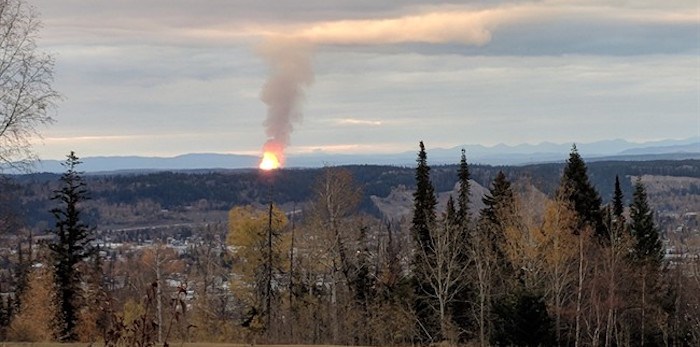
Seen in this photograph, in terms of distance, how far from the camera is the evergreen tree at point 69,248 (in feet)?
127

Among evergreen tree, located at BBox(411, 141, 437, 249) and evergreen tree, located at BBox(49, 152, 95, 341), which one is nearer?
evergreen tree, located at BBox(49, 152, 95, 341)

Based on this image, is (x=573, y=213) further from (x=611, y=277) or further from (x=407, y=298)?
(x=407, y=298)

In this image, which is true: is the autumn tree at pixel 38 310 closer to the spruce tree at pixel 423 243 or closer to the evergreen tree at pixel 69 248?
the evergreen tree at pixel 69 248

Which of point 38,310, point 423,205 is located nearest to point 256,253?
point 423,205

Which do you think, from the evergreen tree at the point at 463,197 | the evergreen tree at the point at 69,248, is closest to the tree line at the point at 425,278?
the evergreen tree at the point at 69,248

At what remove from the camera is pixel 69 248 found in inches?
1581

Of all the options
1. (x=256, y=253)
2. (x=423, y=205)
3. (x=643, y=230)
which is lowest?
(x=256, y=253)

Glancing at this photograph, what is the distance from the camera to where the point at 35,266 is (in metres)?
53.0

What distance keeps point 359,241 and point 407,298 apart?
4.74 metres

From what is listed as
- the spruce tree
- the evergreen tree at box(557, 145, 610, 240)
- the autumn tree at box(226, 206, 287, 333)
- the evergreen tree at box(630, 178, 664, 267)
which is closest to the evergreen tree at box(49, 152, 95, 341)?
the autumn tree at box(226, 206, 287, 333)

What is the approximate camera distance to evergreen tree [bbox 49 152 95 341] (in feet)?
127

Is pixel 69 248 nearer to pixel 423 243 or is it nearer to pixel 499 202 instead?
pixel 423 243

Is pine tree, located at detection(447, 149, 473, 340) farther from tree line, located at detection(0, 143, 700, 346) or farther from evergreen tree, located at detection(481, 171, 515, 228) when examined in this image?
evergreen tree, located at detection(481, 171, 515, 228)

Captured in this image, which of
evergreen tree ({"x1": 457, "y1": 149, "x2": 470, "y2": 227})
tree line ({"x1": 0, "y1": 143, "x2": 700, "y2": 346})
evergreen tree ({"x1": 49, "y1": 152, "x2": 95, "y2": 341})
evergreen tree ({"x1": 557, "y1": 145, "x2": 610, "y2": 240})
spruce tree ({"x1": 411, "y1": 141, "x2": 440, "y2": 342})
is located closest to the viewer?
evergreen tree ({"x1": 49, "y1": 152, "x2": 95, "y2": 341})
